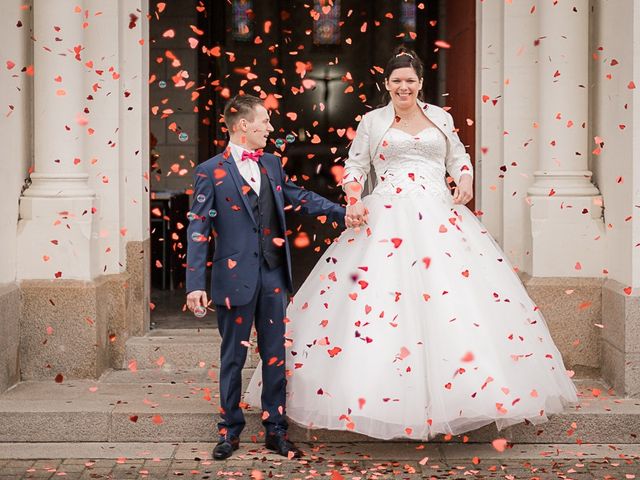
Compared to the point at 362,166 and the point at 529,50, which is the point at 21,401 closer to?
the point at 362,166

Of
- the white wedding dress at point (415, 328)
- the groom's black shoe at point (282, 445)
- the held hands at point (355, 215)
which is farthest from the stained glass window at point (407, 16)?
the groom's black shoe at point (282, 445)

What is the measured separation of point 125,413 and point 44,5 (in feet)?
8.98

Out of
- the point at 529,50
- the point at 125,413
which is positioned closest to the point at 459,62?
the point at 529,50

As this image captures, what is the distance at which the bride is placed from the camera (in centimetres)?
607

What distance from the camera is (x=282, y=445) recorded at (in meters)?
6.48

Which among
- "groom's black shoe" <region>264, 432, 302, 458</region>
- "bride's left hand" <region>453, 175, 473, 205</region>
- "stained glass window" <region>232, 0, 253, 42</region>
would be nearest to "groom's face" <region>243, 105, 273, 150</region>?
"bride's left hand" <region>453, 175, 473, 205</region>

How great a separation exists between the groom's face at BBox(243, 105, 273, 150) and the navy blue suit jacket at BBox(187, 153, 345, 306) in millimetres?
137

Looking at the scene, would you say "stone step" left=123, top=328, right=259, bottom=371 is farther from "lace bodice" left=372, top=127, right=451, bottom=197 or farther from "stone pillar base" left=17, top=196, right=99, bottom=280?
"lace bodice" left=372, top=127, right=451, bottom=197

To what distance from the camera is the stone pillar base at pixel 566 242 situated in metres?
7.72

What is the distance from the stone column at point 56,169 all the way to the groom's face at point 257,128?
1.86 meters

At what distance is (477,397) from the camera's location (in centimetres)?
604

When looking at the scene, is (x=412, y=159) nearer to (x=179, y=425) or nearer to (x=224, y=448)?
(x=224, y=448)

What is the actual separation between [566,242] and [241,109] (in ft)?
8.42

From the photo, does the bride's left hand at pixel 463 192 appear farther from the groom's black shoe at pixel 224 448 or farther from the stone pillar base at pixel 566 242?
the groom's black shoe at pixel 224 448
